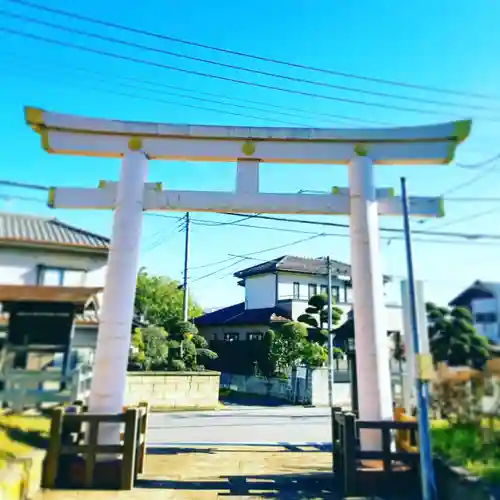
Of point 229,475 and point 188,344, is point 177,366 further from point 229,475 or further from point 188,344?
point 229,475

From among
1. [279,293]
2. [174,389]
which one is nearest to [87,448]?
[174,389]

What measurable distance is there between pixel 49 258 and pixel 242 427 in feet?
29.0

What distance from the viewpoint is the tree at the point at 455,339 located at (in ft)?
16.2

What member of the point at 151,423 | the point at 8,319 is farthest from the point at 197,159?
the point at 151,423

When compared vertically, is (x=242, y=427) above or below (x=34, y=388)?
below

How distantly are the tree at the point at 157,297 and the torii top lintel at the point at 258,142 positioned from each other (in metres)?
22.5

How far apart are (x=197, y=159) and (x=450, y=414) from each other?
5327mm

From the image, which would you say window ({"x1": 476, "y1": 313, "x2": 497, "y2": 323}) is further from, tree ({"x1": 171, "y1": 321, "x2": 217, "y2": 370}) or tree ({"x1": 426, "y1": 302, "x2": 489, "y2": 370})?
tree ({"x1": 171, "y1": 321, "x2": 217, "y2": 370})

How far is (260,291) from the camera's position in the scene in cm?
2664

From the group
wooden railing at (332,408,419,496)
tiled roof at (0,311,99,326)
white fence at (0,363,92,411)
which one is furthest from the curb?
wooden railing at (332,408,419,496)

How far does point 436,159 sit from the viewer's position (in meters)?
7.05

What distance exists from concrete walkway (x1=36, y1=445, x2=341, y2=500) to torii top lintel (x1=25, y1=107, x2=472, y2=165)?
503cm

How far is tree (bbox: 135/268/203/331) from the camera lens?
2933cm

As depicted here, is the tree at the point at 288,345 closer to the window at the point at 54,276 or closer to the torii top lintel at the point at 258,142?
the torii top lintel at the point at 258,142
